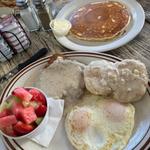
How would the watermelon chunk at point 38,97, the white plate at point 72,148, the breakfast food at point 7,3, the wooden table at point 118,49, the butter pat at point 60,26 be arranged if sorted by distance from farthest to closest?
the breakfast food at point 7,3 < the butter pat at point 60,26 < the wooden table at point 118,49 < the watermelon chunk at point 38,97 < the white plate at point 72,148

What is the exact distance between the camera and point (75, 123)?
35.9 inches

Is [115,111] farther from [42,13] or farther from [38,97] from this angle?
[42,13]

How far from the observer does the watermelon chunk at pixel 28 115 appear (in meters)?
0.89

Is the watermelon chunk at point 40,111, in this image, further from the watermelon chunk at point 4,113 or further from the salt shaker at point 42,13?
the salt shaker at point 42,13

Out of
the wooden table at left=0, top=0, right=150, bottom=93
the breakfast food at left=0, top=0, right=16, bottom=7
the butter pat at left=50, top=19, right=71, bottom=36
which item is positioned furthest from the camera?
the breakfast food at left=0, top=0, right=16, bottom=7

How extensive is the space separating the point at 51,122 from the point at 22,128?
11 centimetres

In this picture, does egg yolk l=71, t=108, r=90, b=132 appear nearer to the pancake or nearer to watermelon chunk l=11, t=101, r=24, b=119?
watermelon chunk l=11, t=101, r=24, b=119

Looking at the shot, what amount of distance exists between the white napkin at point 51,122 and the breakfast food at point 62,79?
4 cm

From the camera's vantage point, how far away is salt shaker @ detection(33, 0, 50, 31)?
4.27ft

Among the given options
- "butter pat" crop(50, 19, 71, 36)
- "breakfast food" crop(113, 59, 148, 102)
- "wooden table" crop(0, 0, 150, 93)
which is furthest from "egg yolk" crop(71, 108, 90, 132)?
"butter pat" crop(50, 19, 71, 36)

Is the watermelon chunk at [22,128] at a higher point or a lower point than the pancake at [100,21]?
higher

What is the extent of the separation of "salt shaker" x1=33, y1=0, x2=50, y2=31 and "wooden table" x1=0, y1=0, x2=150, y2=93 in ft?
0.13

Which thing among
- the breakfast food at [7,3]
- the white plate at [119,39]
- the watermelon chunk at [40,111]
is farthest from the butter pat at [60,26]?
the watermelon chunk at [40,111]

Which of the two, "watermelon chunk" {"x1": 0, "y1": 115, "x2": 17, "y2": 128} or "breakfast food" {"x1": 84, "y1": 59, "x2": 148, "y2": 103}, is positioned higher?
"watermelon chunk" {"x1": 0, "y1": 115, "x2": 17, "y2": 128}
